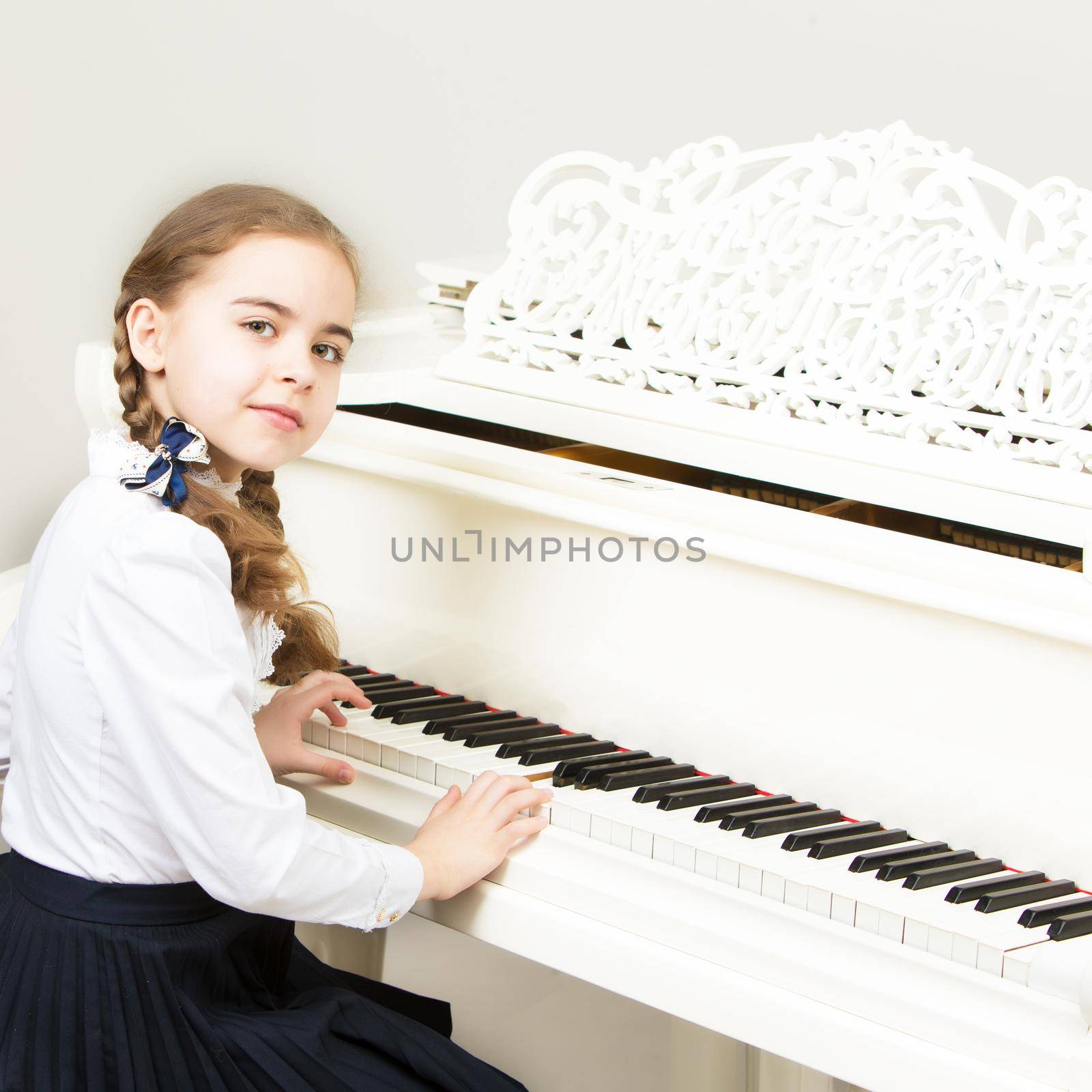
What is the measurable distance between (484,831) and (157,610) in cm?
47

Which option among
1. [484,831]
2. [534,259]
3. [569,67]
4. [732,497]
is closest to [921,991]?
[484,831]

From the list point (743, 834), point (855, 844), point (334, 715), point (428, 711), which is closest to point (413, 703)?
point (428, 711)

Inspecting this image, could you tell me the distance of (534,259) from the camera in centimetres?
246

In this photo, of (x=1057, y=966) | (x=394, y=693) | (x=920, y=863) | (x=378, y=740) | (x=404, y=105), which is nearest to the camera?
(x=1057, y=966)

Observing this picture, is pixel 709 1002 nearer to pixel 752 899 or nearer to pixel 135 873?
pixel 752 899

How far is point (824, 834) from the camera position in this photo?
1795 millimetres

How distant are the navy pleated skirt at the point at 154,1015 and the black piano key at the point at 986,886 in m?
0.62

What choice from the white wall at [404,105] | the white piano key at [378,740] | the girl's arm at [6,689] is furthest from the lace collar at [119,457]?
the white wall at [404,105]

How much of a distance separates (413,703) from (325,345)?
0.59 metres

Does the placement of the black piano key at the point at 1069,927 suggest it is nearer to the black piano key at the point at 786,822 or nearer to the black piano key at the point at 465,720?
the black piano key at the point at 786,822

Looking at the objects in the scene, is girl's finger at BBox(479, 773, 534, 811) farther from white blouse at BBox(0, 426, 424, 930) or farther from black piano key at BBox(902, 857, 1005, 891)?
black piano key at BBox(902, 857, 1005, 891)

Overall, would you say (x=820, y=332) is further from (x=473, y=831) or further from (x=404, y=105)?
(x=404, y=105)

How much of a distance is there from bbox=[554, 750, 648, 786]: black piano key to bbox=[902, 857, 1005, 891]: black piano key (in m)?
0.45

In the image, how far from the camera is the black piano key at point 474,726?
2080 mm
